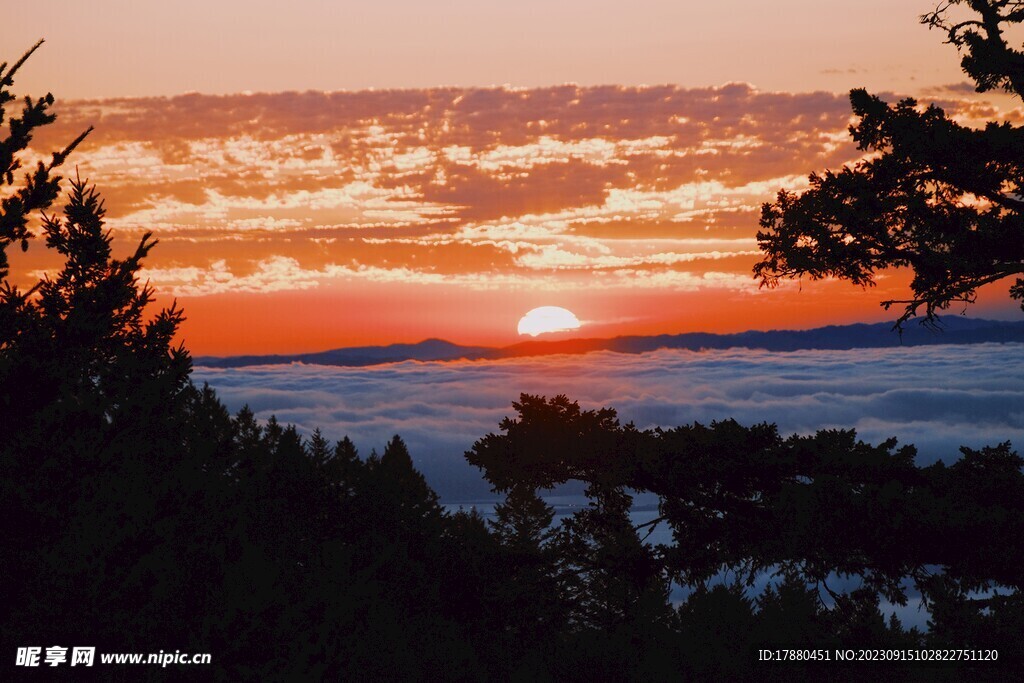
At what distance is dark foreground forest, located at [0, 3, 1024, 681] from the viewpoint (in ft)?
46.6

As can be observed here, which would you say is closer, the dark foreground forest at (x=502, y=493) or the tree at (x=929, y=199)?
the dark foreground forest at (x=502, y=493)

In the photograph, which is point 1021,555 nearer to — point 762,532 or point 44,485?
point 762,532

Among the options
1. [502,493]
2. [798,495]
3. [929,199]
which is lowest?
[502,493]

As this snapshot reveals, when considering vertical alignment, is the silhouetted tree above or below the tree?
below

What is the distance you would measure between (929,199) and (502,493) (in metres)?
12.5

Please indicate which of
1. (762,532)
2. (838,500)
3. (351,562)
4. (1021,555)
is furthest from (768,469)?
(351,562)

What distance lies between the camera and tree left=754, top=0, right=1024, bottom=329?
1983 cm

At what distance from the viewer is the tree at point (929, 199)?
1983 centimetres

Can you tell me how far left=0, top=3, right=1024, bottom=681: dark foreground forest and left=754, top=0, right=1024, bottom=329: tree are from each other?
0.62m

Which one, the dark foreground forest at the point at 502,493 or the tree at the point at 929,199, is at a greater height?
the tree at the point at 929,199

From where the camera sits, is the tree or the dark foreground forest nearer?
the dark foreground forest

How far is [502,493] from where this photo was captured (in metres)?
24.3

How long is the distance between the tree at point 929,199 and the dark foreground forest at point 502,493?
0.62 meters

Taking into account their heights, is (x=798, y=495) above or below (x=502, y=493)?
above
